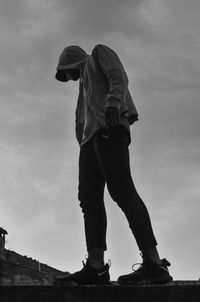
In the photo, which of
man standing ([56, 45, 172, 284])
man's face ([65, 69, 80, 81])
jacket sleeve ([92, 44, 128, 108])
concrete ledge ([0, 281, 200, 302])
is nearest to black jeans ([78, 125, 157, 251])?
man standing ([56, 45, 172, 284])

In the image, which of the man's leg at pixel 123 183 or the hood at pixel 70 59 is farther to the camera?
the hood at pixel 70 59

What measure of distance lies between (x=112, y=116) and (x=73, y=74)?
2.79ft

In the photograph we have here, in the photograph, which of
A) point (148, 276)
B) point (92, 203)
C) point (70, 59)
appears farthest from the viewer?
point (70, 59)

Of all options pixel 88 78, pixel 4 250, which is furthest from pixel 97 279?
pixel 4 250

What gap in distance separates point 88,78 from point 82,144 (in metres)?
0.58

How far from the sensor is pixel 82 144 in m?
3.98

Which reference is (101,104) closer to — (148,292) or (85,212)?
(85,212)

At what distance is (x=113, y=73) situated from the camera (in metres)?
3.82

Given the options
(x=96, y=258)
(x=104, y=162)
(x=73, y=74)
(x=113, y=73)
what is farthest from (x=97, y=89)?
(x=96, y=258)

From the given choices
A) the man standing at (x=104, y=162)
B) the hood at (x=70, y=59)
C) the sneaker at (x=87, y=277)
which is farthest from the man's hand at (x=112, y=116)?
the sneaker at (x=87, y=277)

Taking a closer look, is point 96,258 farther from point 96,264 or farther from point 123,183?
point 123,183

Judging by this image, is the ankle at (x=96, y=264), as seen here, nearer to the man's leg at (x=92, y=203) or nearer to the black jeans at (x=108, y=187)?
the man's leg at (x=92, y=203)

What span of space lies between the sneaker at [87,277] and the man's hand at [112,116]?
1.10 m

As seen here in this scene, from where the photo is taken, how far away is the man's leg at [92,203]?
365 centimetres
